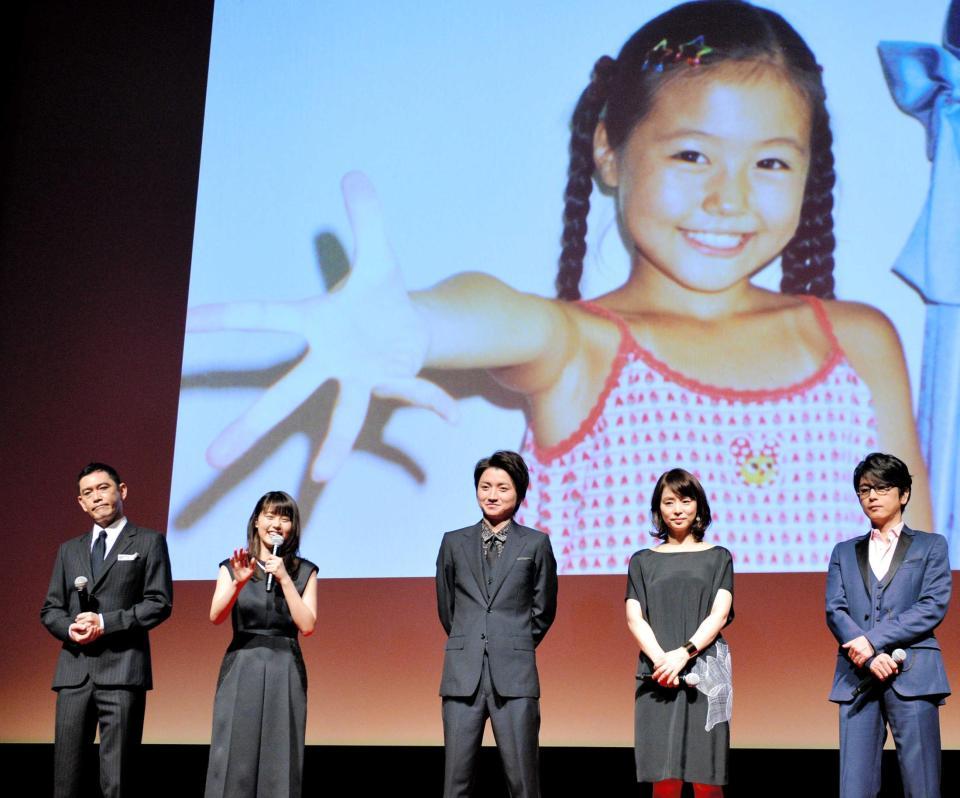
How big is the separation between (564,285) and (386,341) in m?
0.78

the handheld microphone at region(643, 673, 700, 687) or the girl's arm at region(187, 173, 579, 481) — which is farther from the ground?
the girl's arm at region(187, 173, 579, 481)

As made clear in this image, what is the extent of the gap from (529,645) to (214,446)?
2.01 m

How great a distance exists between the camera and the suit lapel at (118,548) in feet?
11.8

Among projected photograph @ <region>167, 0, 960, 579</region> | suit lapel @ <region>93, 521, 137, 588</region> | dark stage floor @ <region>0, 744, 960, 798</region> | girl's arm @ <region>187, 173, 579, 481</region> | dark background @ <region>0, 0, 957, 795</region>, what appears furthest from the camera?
dark background @ <region>0, 0, 957, 795</region>

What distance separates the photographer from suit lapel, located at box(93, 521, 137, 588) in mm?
3586

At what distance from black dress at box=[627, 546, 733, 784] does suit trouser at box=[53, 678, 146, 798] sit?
1535 millimetres

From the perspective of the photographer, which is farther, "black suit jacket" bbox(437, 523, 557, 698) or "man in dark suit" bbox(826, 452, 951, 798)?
"black suit jacket" bbox(437, 523, 557, 698)

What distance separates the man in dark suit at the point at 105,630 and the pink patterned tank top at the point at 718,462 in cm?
152

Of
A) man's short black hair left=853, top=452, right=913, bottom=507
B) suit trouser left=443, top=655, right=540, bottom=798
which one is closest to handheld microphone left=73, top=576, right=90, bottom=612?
suit trouser left=443, top=655, right=540, bottom=798

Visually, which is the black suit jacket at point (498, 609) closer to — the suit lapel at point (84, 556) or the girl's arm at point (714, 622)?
→ the girl's arm at point (714, 622)

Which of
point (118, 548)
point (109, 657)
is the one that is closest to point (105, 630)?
point (109, 657)

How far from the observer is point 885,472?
3211mm

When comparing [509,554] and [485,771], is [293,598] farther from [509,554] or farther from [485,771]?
[485,771]

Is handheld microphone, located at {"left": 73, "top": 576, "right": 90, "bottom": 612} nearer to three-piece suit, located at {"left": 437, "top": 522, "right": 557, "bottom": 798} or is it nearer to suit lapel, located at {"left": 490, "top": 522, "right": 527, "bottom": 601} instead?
three-piece suit, located at {"left": 437, "top": 522, "right": 557, "bottom": 798}
